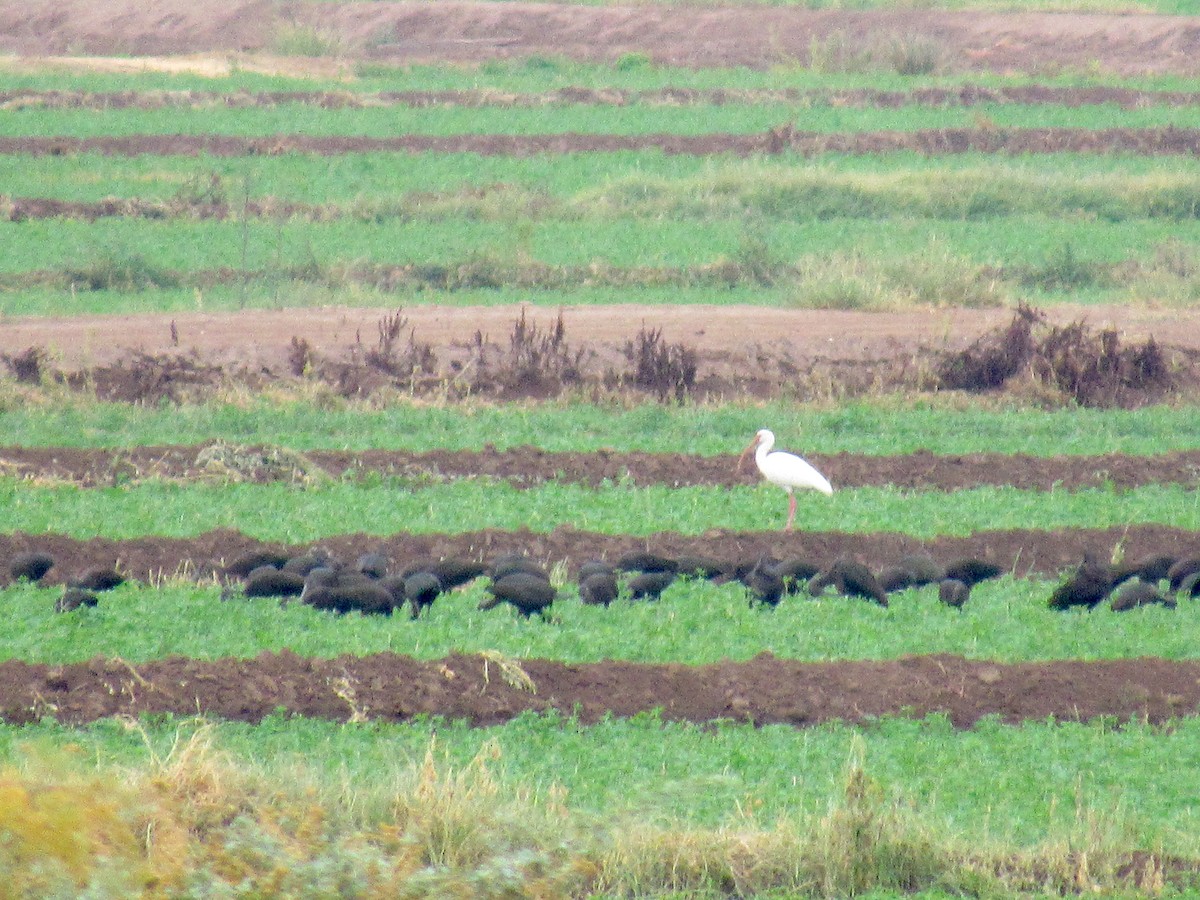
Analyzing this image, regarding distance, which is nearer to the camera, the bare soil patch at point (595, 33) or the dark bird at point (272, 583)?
the dark bird at point (272, 583)

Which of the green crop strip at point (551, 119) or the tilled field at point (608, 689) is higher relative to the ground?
the green crop strip at point (551, 119)

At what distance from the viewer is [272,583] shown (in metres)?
9.90

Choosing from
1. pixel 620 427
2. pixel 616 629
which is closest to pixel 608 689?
pixel 616 629

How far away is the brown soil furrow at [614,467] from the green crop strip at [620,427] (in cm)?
47

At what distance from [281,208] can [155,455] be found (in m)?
12.5

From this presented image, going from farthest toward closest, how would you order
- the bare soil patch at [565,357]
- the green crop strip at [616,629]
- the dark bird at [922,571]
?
the bare soil patch at [565,357], the dark bird at [922,571], the green crop strip at [616,629]

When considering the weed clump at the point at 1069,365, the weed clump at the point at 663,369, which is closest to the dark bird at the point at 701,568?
the weed clump at the point at 663,369

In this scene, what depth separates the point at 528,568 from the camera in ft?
33.3

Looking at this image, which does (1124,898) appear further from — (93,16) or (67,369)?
(93,16)

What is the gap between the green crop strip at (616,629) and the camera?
893 centimetres

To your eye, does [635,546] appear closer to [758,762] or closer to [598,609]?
[598,609]

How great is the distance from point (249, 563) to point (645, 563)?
2.57 m

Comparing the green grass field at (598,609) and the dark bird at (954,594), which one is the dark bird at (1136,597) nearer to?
the green grass field at (598,609)

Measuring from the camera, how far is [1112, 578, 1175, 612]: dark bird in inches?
394
